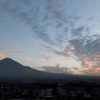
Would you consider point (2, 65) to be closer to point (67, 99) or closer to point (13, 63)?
point (13, 63)

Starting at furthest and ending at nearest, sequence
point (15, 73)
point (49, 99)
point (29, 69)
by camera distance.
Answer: point (29, 69)
point (15, 73)
point (49, 99)

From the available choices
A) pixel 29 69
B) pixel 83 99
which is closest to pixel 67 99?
pixel 83 99

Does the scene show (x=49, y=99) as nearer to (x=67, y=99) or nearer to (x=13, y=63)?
(x=67, y=99)

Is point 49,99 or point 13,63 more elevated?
point 13,63

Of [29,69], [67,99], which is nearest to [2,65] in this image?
[29,69]

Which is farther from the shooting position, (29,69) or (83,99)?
(29,69)

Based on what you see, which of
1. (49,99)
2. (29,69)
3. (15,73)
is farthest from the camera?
(29,69)

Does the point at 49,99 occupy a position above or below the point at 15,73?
below

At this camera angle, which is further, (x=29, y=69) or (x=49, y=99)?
(x=29, y=69)
